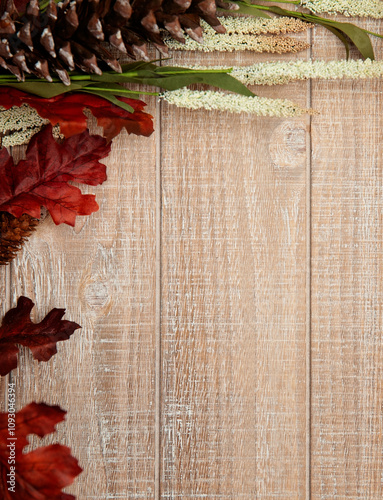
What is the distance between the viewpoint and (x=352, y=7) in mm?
578

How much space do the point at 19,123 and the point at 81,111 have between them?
4.2 inches

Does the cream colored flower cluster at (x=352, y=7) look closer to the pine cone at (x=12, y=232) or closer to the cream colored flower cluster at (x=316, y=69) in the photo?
the cream colored flower cluster at (x=316, y=69)

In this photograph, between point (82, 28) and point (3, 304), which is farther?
point (3, 304)

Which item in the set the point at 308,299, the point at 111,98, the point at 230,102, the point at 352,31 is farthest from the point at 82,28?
the point at 308,299

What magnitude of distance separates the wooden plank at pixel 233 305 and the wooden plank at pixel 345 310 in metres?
0.02

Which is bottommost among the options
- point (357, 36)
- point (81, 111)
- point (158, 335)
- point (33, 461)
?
point (33, 461)

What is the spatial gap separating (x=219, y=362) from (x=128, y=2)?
0.47 metres

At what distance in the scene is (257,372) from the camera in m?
0.60

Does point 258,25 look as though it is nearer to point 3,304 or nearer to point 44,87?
point 44,87

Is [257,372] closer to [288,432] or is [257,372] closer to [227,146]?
[288,432]

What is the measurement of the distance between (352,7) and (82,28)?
1.20 ft

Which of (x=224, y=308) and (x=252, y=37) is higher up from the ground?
(x=252, y=37)

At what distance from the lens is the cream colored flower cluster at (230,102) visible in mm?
553

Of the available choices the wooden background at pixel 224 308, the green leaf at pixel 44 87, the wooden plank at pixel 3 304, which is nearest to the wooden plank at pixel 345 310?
the wooden background at pixel 224 308
